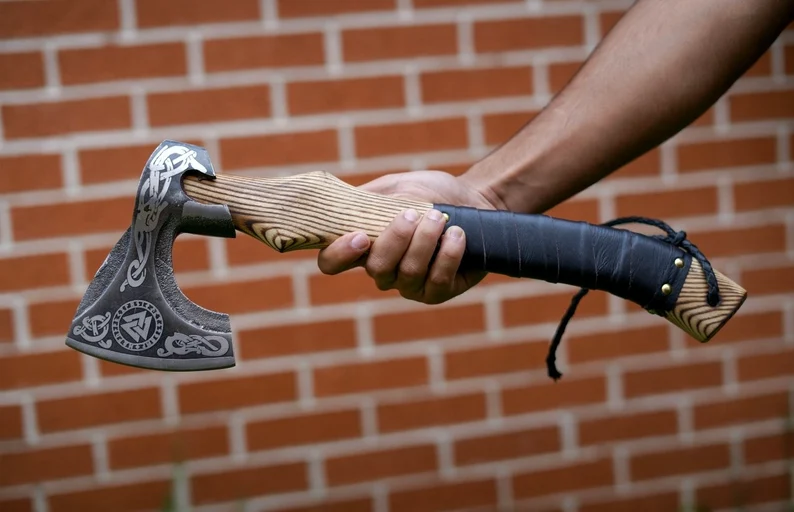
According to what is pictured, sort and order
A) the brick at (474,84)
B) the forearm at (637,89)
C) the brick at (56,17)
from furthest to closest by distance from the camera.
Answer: the brick at (474,84)
the brick at (56,17)
the forearm at (637,89)

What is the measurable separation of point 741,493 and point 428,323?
1.07 metres

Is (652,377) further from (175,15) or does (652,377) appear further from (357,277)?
(175,15)

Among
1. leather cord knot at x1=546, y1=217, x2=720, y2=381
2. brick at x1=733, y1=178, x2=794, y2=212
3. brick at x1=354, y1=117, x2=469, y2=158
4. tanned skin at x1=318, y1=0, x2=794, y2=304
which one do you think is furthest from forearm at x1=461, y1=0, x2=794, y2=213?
brick at x1=733, y1=178, x2=794, y2=212

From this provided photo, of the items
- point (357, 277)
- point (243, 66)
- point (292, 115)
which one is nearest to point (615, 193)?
point (357, 277)

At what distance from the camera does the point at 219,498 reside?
6.78 ft

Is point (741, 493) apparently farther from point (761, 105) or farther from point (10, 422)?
point (10, 422)

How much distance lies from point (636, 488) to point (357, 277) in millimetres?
1008

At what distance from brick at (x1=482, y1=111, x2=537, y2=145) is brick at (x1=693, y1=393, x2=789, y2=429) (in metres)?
0.95

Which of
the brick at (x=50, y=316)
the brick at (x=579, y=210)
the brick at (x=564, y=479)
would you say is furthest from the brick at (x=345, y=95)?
the brick at (x=564, y=479)

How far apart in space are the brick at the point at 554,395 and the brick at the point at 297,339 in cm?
46

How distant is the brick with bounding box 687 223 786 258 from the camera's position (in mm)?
2230

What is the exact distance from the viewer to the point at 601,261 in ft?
4.12

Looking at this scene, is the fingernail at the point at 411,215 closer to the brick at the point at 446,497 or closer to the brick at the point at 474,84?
the brick at the point at 474,84

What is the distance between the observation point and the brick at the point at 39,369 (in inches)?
76.2
